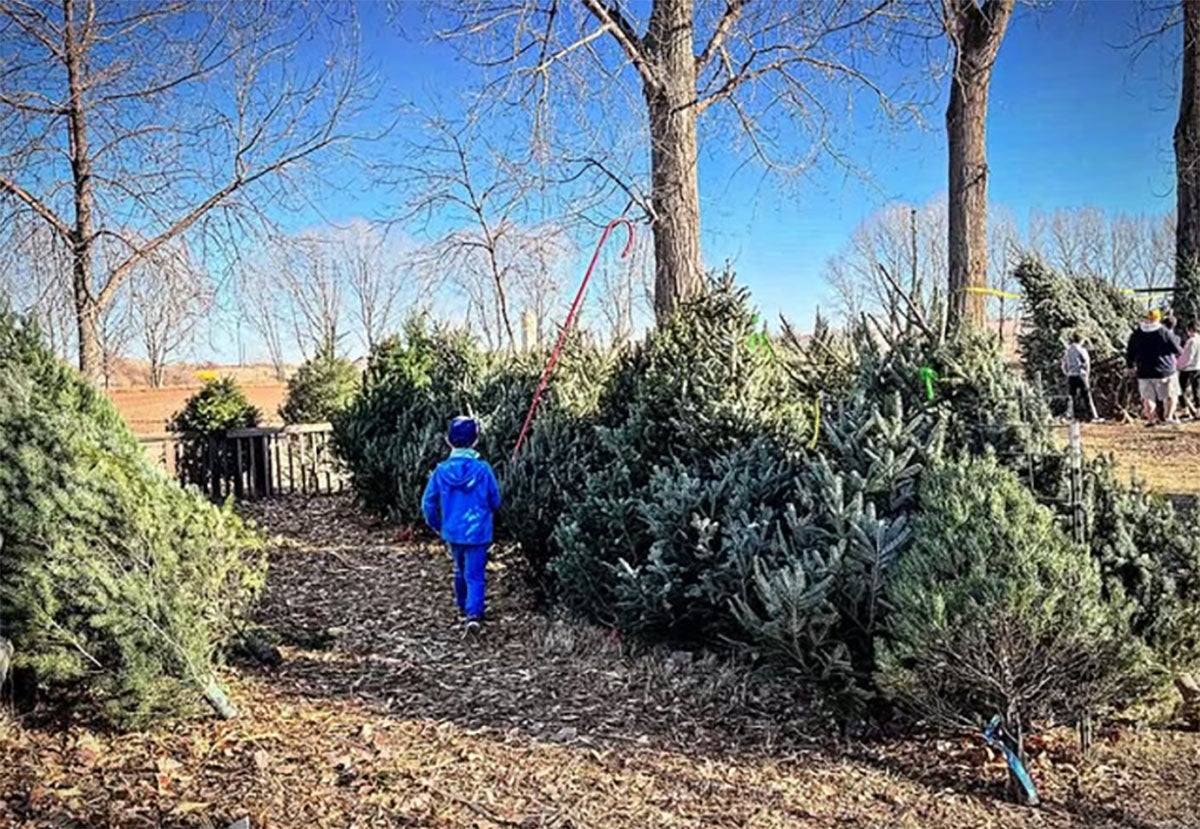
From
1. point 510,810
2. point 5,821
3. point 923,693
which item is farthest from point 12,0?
point 923,693

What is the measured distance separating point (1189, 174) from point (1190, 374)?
3.16 metres

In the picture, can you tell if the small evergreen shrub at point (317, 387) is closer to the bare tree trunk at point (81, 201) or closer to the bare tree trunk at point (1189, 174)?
the bare tree trunk at point (81, 201)

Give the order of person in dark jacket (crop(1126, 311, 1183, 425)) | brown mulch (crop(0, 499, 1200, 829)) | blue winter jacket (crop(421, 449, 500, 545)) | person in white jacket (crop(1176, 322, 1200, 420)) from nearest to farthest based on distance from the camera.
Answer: brown mulch (crop(0, 499, 1200, 829)) → blue winter jacket (crop(421, 449, 500, 545)) → person in dark jacket (crop(1126, 311, 1183, 425)) → person in white jacket (crop(1176, 322, 1200, 420))

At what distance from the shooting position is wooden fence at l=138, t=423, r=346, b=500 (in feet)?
35.1

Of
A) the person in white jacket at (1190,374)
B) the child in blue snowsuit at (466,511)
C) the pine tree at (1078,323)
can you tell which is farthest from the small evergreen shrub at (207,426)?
the person in white jacket at (1190,374)

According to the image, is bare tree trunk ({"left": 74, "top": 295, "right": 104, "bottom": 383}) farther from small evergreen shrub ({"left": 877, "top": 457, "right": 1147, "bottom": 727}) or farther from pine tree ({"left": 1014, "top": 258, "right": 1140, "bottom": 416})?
pine tree ({"left": 1014, "top": 258, "right": 1140, "bottom": 416})

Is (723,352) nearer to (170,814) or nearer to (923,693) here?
(923,693)

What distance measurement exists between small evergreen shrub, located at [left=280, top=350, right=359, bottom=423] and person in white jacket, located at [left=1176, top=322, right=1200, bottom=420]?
12269 millimetres

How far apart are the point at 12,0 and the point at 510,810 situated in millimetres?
8119

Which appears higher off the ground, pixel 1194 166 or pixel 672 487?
pixel 1194 166

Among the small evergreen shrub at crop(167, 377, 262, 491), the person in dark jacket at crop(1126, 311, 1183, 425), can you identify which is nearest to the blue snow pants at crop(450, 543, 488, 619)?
the small evergreen shrub at crop(167, 377, 262, 491)

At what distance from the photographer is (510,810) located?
9.84 feet

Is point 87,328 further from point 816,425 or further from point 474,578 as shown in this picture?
point 816,425

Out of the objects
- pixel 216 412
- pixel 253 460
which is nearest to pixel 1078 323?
pixel 253 460
